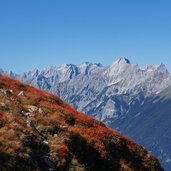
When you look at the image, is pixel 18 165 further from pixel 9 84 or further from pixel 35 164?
pixel 9 84

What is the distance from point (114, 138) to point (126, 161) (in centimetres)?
205

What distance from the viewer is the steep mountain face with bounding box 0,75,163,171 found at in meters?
22.5

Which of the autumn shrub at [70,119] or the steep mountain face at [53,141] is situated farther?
the autumn shrub at [70,119]

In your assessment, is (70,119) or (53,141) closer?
(53,141)

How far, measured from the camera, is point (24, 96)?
33.6 metres

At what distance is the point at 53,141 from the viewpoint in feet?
85.1

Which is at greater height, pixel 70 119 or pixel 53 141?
pixel 70 119

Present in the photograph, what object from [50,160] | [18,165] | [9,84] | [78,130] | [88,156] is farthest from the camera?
[9,84]

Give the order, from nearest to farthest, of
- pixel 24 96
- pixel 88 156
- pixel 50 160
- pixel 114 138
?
pixel 50 160
pixel 88 156
pixel 114 138
pixel 24 96

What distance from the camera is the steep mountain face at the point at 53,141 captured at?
22.5m

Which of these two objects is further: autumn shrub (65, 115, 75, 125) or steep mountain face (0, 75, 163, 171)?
autumn shrub (65, 115, 75, 125)

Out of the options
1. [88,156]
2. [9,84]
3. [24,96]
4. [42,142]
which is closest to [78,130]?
[88,156]

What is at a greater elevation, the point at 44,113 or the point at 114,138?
the point at 44,113

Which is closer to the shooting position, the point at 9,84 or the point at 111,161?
the point at 111,161
